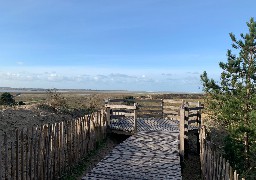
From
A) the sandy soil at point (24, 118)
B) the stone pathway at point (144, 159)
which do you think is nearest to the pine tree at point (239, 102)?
the stone pathway at point (144, 159)

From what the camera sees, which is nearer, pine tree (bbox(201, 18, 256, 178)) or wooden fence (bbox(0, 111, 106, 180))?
wooden fence (bbox(0, 111, 106, 180))

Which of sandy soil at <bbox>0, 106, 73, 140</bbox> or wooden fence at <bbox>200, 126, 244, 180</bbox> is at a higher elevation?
sandy soil at <bbox>0, 106, 73, 140</bbox>

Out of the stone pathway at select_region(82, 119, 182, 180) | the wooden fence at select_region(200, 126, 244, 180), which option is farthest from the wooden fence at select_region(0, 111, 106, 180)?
the wooden fence at select_region(200, 126, 244, 180)

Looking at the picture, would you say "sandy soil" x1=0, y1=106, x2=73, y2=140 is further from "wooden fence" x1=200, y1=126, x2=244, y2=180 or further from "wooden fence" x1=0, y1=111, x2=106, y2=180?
"wooden fence" x1=200, y1=126, x2=244, y2=180

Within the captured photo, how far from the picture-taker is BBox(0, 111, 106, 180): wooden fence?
8.95 m

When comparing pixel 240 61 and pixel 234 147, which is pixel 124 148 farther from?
pixel 240 61

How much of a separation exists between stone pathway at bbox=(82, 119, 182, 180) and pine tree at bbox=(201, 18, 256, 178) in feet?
9.54

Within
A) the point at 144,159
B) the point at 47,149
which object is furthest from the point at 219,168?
the point at 47,149

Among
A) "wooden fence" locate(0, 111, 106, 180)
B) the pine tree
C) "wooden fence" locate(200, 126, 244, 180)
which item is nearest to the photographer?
"wooden fence" locate(200, 126, 244, 180)

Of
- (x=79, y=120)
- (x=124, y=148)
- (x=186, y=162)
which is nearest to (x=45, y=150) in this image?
(x=79, y=120)

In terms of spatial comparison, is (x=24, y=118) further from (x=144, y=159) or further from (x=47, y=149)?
(x=144, y=159)

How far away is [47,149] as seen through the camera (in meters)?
10.5

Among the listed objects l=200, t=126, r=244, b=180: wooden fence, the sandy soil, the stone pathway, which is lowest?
the stone pathway

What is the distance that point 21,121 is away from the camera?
17.3 metres
